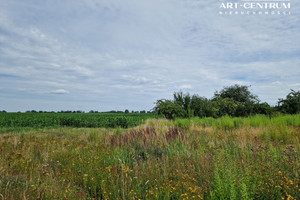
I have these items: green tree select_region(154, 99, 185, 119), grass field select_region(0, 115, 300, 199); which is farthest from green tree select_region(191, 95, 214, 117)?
grass field select_region(0, 115, 300, 199)

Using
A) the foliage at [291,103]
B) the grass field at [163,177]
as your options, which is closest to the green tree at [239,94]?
the foliage at [291,103]

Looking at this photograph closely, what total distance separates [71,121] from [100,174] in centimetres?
1832

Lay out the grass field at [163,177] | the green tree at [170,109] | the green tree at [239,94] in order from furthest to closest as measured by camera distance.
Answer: the green tree at [239,94], the green tree at [170,109], the grass field at [163,177]

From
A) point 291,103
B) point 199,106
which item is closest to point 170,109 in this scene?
point 199,106

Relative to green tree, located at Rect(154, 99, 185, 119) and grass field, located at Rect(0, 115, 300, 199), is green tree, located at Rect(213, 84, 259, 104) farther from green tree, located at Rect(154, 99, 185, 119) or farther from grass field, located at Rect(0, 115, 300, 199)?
grass field, located at Rect(0, 115, 300, 199)

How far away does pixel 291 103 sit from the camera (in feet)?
56.6

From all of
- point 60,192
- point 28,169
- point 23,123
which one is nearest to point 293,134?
point 60,192

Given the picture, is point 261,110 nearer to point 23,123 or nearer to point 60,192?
point 60,192

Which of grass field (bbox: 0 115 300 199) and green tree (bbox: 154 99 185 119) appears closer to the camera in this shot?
grass field (bbox: 0 115 300 199)

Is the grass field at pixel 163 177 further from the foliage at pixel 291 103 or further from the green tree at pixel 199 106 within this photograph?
the foliage at pixel 291 103

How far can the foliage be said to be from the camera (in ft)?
55.2

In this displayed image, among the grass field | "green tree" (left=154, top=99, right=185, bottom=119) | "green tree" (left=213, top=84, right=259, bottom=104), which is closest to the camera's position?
the grass field

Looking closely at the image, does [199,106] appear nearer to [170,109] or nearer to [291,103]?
[170,109]

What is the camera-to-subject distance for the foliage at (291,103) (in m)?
16.8
